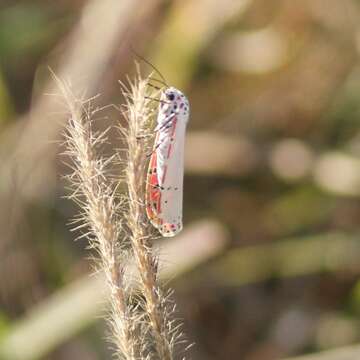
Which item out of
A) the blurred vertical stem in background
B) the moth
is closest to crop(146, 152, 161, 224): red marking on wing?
the moth

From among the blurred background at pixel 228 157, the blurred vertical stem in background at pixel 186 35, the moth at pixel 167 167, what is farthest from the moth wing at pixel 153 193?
the blurred vertical stem in background at pixel 186 35

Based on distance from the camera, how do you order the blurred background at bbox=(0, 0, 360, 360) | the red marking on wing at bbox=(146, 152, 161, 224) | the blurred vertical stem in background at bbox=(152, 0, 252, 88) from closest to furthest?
the red marking on wing at bbox=(146, 152, 161, 224) < the blurred background at bbox=(0, 0, 360, 360) < the blurred vertical stem in background at bbox=(152, 0, 252, 88)

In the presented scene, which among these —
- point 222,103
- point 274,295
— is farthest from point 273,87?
point 274,295

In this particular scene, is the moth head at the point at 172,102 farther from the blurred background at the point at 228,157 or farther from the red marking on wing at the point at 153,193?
the blurred background at the point at 228,157

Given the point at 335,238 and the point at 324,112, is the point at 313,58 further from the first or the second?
the point at 335,238

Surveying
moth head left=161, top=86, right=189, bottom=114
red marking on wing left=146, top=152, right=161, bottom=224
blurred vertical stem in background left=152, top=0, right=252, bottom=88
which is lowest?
red marking on wing left=146, top=152, right=161, bottom=224

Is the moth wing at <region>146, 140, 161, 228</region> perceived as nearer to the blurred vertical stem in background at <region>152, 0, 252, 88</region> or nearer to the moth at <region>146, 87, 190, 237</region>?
the moth at <region>146, 87, 190, 237</region>
